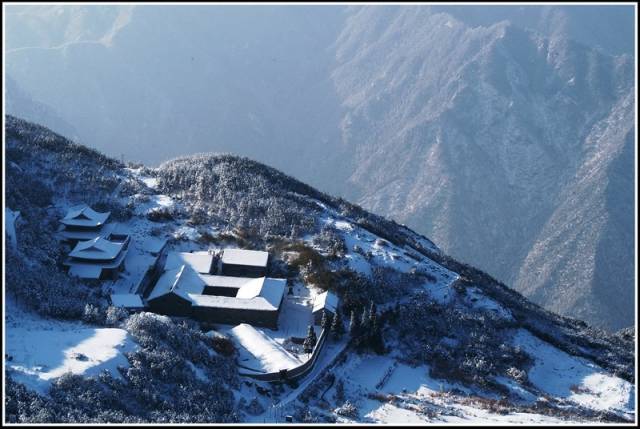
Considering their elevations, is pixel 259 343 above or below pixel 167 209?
below

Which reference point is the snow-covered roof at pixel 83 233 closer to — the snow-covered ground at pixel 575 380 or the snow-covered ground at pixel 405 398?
the snow-covered ground at pixel 405 398

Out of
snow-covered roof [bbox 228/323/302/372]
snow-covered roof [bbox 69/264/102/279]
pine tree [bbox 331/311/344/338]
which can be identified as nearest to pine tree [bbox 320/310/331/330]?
pine tree [bbox 331/311/344/338]

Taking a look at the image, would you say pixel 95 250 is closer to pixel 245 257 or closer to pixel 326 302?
pixel 245 257

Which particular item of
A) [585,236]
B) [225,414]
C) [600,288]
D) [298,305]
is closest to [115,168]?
[298,305]

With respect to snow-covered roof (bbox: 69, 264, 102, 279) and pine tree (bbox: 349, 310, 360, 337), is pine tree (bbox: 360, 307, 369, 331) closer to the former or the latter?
pine tree (bbox: 349, 310, 360, 337)

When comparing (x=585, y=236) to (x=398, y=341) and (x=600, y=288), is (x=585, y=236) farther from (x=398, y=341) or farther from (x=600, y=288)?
(x=398, y=341)
